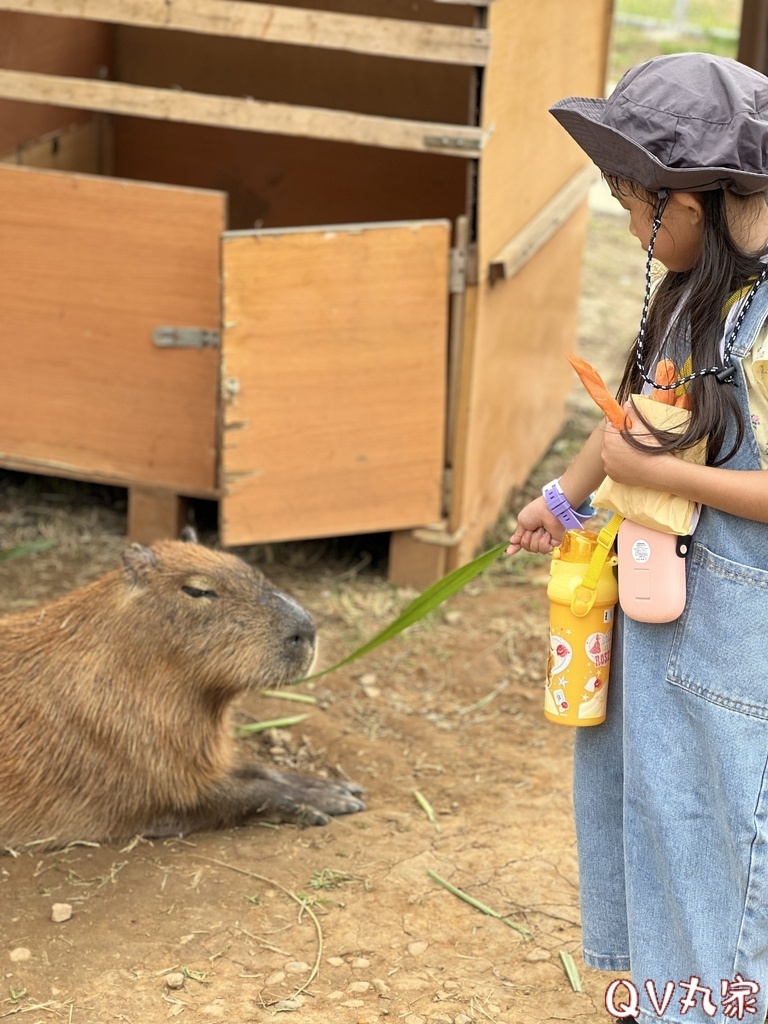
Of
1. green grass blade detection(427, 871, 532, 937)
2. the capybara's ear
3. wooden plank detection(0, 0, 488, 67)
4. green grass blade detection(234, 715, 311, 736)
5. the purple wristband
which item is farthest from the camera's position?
wooden plank detection(0, 0, 488, 67)

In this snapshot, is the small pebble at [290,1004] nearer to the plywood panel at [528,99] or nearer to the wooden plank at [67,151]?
the plywood panel at [528,99]

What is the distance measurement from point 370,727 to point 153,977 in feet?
4.23

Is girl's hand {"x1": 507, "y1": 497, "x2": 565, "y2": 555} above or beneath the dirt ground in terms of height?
above

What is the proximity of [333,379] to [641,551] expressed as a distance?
236 centimetres

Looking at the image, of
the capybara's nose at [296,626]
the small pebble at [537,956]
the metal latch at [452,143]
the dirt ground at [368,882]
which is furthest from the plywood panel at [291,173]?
the small pebble at [537,956]

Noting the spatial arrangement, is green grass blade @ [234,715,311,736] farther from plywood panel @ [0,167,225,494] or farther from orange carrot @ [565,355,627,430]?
orange carrot @ [565,355,627,430]

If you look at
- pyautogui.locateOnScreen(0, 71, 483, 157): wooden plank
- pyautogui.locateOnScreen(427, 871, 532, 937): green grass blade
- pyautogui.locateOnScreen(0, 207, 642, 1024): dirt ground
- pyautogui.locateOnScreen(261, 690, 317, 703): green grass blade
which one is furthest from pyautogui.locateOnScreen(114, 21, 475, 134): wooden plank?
pyautogui.locateOnScreen(427, 871, 532, 937): green grass blade

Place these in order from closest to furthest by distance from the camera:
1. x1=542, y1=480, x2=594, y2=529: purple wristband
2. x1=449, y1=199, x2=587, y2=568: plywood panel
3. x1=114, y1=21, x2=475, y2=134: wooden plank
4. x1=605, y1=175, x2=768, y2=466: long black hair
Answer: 1. x1=605, y1=175, x2=768, y2=466: long black hair
2. x1=542, y1=480, x2=594, y2=529: purple wristband
3. x1=449, y1=199, x2=587, y2=568: plywood panel
4. x1=114, y1=21, x2=475, y2=134: wooden plank

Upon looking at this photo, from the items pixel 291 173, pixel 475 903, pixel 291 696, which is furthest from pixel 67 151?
pixel 475 903

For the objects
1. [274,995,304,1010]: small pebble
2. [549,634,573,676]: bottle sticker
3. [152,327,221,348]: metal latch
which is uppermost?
[152,327,221,348]: metal latch

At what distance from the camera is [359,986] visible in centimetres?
277

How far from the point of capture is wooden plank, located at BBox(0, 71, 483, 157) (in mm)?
4094

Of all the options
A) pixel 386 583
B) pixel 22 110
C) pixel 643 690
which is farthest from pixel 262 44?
pixel 643 690

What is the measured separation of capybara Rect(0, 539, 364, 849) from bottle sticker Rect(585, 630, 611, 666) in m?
1.26
